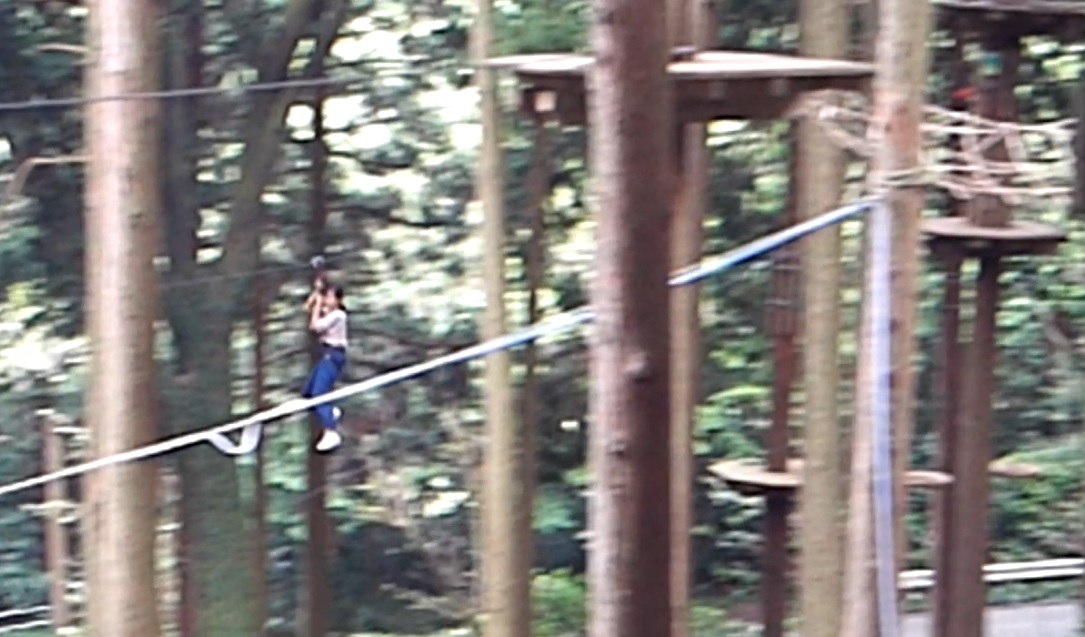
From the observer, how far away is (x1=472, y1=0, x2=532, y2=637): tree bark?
410 inches

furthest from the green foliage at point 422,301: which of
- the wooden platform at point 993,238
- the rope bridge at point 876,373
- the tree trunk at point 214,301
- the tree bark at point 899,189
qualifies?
the rope bridge at point 876,373

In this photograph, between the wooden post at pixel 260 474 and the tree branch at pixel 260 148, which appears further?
the wooden post at pixel 260 474

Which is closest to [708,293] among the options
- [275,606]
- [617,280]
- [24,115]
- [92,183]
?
[275,606]

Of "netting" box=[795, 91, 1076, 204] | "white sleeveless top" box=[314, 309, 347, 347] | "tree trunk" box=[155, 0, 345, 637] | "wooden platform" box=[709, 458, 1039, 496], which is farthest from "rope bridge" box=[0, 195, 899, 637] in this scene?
"tree trunk" box=[155, 0, 345, 637]

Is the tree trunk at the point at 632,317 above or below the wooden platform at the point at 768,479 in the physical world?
above

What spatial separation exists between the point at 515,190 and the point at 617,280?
8.10 m

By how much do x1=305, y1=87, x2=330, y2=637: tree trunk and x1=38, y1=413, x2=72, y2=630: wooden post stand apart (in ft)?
5.86

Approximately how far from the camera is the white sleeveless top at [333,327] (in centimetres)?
1002

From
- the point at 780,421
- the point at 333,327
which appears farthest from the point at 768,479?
the point at 333,327

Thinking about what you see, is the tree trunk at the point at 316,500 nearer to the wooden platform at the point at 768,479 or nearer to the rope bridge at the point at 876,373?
the wooden platform at the point at 768,479

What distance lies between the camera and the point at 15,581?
15312 mm

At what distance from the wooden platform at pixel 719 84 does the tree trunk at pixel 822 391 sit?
2213 mm

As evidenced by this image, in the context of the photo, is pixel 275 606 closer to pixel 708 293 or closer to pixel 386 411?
pixel 386 411

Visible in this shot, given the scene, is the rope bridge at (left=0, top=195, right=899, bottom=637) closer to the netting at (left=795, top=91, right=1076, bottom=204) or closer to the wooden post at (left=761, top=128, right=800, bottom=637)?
the netting at (left=795, top=91, right=1076, bottom=204)
